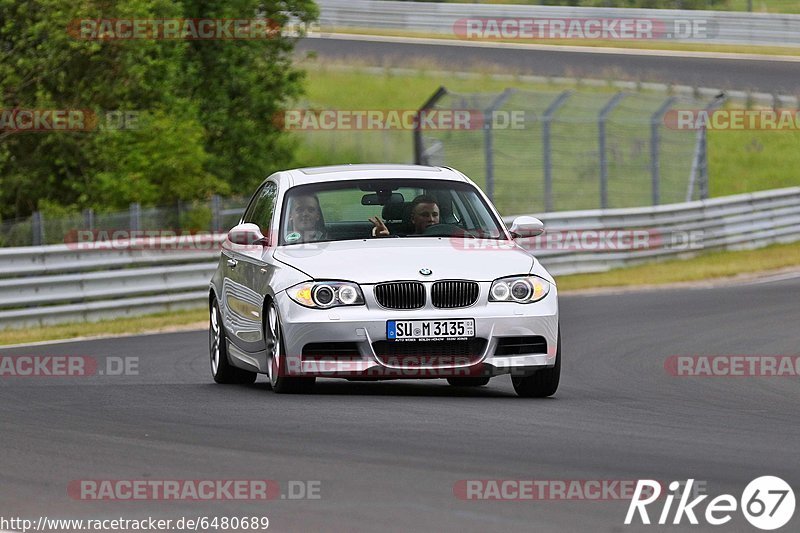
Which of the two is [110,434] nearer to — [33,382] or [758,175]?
[33,382]

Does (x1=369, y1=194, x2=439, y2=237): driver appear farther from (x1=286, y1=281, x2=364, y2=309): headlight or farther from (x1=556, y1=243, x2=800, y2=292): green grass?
(x1=556, y1=243, x2=800, y2=292): green grass

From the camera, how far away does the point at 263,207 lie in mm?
12148

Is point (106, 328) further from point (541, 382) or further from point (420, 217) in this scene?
point (541, 382)

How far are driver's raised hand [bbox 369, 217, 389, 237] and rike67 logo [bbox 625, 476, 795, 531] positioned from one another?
4357mm

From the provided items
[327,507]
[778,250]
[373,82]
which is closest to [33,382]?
[327,507]

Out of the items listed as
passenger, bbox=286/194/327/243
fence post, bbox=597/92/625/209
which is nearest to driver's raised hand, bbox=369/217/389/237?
passenger, bbox=286/194/327/243

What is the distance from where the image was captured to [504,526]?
6164 mm

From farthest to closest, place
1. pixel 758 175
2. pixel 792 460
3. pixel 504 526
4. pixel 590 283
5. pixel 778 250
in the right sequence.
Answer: pixel 758 175, pixel 778 250, pixel 590 283, pixel 792 460, pixel 504 526

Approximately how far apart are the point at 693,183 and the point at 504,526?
975 inches

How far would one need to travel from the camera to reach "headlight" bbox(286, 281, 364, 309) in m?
10.2

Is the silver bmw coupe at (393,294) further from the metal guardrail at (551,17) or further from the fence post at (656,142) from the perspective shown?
the metal guardrail at (551,17)

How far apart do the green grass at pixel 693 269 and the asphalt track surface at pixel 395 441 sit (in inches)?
458

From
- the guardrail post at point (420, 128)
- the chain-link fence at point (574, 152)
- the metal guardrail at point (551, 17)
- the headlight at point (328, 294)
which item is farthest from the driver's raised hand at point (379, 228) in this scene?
the metal guardrail at point (551, 17)

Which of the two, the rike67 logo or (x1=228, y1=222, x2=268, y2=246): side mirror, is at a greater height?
(x1=228, y1=222, x2=268, y2=246): side mirror
